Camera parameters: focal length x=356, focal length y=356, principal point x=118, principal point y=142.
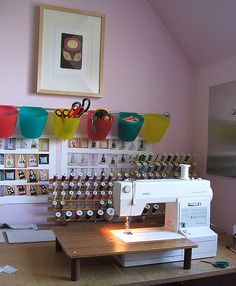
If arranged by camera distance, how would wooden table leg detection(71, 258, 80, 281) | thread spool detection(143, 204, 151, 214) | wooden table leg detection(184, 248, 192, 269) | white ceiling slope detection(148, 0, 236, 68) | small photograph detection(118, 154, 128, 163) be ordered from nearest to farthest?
wooden table leg detection(71, 258, 80, 281), wooden table leg detection(184, 248, 192, 269), white ceiling slope detection(148, 0, 236, 68), thread spool detection(143, 204, 151, 214), small photograph detection(118, 154, 128, 163)

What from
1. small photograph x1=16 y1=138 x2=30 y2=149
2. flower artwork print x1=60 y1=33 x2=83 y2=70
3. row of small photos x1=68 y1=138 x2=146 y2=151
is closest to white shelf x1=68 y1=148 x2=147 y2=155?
row of small photos x1=68 y1=138 x2=146 y2=151

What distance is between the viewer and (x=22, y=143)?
79.7 inches

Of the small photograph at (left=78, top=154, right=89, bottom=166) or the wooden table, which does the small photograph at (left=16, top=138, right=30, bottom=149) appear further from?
the wooden table

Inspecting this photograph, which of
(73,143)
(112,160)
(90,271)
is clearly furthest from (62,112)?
(90,271)

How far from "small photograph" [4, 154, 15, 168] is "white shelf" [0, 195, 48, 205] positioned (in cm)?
18

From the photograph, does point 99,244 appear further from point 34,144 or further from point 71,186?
point 34,144

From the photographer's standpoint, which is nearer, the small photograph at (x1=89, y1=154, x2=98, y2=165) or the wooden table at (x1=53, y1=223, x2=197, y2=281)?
the wooden table at (x1=53, y1=223, x2=197, y2=281)

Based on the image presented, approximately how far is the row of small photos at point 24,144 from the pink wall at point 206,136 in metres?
0.99

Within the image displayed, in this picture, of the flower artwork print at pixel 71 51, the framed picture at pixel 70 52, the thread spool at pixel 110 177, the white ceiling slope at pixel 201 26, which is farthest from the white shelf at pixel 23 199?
the white ceiling slope at pixel 201 26

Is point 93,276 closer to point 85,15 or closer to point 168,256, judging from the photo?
point 168,256

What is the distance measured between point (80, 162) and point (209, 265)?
3.18 ft

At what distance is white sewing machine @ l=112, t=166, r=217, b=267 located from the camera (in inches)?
59.6

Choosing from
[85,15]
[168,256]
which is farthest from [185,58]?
[168,256]

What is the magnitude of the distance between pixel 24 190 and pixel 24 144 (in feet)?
0.87
